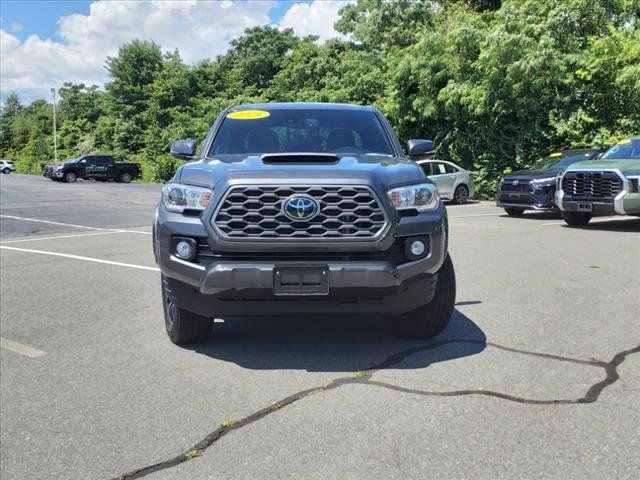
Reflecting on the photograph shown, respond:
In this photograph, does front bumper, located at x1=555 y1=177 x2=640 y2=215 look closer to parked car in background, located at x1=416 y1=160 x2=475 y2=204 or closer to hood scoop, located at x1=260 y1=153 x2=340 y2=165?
parked car in background, located at x1=416 y1=160 x2=475 y2=204

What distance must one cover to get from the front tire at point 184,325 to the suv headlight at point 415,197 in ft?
5.39

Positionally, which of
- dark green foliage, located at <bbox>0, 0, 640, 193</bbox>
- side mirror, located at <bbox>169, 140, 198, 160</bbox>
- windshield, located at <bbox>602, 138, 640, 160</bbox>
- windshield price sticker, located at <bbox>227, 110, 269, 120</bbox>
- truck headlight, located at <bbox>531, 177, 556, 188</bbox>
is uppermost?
dark green foliage, located at <bbox>0, 0, 640, 193</bbox>

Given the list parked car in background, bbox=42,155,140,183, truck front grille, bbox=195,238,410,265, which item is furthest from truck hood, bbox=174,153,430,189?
parked car in background, bbox=42,155,140,183

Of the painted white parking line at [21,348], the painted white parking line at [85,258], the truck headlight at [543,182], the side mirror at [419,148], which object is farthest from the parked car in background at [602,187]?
the painted white parking line at [21,348]

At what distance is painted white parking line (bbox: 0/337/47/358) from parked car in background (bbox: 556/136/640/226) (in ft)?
34.6

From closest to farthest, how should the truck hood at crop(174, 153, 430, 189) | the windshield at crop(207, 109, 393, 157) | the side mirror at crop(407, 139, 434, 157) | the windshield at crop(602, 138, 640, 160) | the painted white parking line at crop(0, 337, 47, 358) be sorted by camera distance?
the truck hood at crop(174, 153, 430, 189), the painted white parking line at crop(0, 337, 47, 358), the windshield at crop(207, 109, 393, 157), the side mirror at crop(407, 139, 434, 157), the windshield at crop(602, 138, 640, 160)

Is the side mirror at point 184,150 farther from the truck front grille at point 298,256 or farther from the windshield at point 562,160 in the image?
the windshield at point 562,160

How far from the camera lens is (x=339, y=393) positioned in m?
3.96

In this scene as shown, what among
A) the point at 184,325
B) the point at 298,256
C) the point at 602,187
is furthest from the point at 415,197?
the point at 602,187

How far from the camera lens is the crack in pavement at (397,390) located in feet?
10.4

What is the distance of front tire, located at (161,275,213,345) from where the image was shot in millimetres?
4820

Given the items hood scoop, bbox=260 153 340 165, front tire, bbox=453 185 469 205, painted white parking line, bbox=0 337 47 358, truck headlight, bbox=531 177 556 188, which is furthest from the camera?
front tire, bbox=453 185 469 205

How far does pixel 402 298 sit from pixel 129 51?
56.5 metres

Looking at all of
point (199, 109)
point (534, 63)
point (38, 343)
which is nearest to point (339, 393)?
point (38, 343)
